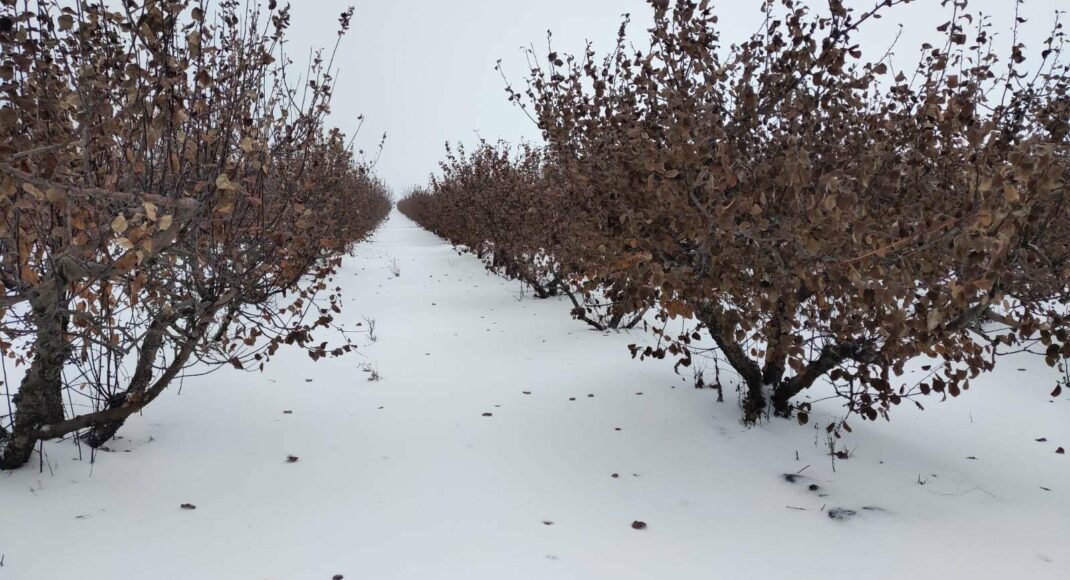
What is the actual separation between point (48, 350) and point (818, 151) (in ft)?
13.9

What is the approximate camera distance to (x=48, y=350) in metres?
2.89

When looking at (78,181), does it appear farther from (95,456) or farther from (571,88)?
(571,88)

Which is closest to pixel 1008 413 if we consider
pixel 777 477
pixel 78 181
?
pixel 777 477

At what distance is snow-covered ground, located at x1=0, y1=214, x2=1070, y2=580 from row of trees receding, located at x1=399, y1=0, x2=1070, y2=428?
0.55 meters

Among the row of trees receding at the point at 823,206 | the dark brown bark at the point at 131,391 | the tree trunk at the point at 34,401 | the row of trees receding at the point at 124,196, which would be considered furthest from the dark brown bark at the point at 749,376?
the tree trunk at the point at 34,401

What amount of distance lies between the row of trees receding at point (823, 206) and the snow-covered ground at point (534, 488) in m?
0.55

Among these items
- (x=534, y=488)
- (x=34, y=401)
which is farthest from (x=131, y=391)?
(x=534, y=488)

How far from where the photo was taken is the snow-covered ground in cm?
262

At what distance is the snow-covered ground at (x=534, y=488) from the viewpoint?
262cm

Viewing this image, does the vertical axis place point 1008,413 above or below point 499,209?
below

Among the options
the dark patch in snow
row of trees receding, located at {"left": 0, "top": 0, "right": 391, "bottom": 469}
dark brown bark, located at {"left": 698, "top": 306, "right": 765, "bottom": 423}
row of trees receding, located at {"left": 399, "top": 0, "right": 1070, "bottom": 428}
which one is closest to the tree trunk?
row of trees receding, located at {"left": 0, "top": 0, "right": 391, "bottom": 469}

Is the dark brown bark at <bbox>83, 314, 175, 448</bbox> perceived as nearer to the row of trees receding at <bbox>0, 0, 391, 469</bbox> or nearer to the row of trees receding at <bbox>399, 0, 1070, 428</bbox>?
the row of trees receding at <bbox>0, 0, 391, 469</bbox>

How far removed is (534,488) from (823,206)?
223cm

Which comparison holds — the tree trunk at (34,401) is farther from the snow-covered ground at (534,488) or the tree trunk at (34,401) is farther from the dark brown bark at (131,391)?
the dark brown bark at (131,391)
